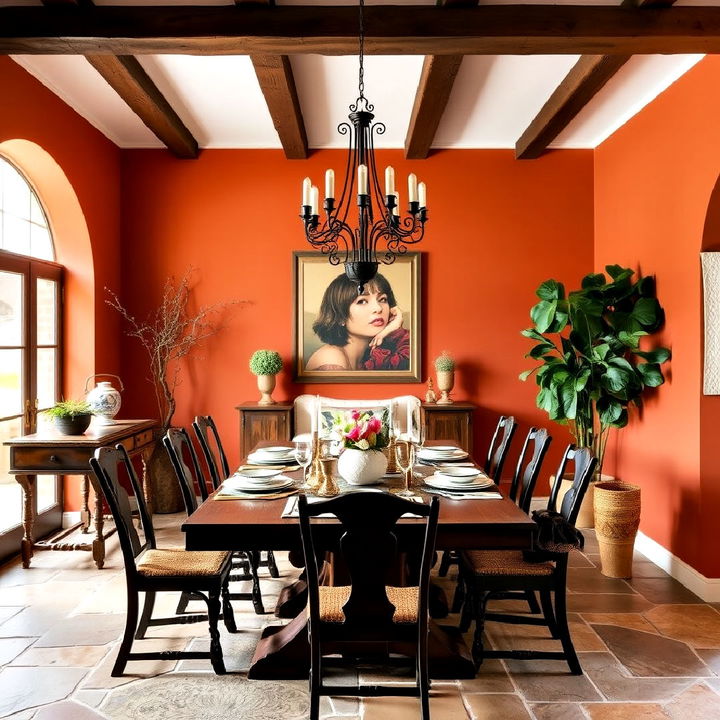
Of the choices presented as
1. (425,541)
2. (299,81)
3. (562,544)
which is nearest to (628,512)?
(562,544)

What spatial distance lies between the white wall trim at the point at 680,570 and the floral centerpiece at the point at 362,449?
7.08 ft

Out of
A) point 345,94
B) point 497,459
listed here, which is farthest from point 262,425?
point 345,94

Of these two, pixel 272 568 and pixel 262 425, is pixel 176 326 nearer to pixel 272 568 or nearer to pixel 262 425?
pixel 262 425

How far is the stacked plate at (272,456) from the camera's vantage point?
3.48 meters

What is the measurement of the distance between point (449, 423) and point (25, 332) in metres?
3.22

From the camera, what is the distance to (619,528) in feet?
12.9

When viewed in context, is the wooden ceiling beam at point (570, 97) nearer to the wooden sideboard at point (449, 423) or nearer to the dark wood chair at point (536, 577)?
the wooden sideboard at point (449, 423)

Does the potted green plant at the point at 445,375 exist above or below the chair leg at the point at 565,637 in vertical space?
above

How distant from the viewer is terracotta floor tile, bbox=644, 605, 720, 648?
10.3ft

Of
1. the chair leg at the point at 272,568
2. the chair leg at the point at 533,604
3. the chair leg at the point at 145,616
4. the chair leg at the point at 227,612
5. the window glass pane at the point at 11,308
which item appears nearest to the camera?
the chair leg at the point at 145,616

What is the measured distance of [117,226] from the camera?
5.56 m

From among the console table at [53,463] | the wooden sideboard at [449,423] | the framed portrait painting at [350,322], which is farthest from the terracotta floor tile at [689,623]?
the console table at [53,463]

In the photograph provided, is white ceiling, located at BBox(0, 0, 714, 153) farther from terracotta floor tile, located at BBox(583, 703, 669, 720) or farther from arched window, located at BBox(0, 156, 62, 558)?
terracotta floor tile, located at BBox(583, 703, 669, 720)

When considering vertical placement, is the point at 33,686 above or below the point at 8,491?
below
